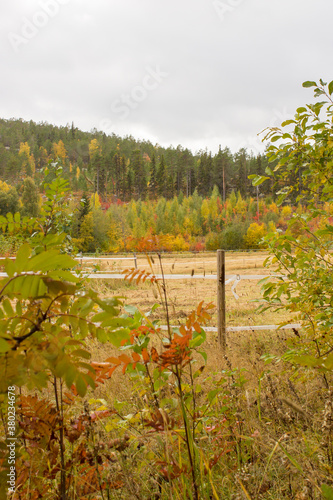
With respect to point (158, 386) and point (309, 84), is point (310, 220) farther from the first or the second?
point (158, 386)

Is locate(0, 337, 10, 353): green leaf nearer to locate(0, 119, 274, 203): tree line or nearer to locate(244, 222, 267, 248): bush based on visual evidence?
locate(244, 222, 267, 248): bush

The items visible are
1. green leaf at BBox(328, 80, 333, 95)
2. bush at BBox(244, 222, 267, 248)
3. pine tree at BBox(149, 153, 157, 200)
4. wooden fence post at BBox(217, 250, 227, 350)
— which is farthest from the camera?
pine tree at BBox(149, 153, 157, 200)

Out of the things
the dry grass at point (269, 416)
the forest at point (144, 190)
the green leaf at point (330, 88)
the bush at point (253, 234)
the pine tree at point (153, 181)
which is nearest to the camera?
the dry grass at point (269, 416)

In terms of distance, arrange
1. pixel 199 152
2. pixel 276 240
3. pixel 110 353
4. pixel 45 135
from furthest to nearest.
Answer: pixel 45 135
pixel 199 152
pixel 110 353
pixel 276 240

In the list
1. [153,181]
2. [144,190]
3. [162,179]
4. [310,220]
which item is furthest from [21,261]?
[144,190]

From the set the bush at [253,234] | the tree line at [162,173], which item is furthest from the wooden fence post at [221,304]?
the tree line at [162,173]

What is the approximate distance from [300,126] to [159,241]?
52.5 inches

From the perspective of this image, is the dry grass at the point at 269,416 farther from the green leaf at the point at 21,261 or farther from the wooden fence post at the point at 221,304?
the green leaf at the point at 21,261

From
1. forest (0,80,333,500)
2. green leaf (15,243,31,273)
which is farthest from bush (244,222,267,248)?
green leaf (15,243,31,273)

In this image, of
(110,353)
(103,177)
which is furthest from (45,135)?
(110,353)

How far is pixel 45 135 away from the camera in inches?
4316

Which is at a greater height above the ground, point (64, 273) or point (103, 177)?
point (103, 177)

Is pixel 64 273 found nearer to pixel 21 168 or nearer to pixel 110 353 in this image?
pixel 110 353

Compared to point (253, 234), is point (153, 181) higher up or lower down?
higher up
